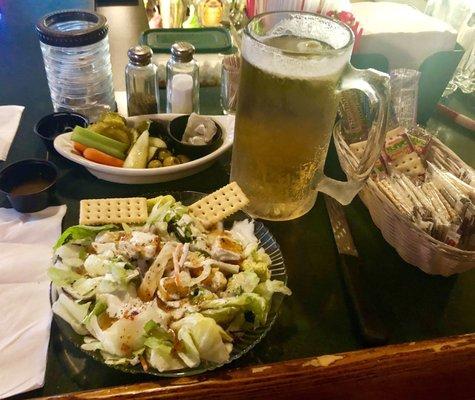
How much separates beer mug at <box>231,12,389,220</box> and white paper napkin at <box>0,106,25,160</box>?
1.71 ft

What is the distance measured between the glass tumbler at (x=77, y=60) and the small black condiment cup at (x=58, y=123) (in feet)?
0.32

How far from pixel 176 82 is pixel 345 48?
1.62ft

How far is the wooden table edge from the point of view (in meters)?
0.61

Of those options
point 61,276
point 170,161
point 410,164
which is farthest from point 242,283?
point 410,164

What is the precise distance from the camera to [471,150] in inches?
45.6

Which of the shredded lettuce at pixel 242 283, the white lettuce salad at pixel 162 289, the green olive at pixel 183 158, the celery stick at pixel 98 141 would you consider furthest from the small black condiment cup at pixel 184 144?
the shredded lettuce at pixel 242 283

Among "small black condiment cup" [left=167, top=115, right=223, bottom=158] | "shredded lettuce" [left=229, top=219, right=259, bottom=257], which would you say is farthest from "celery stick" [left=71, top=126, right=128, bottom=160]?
"shredded lettuce" [left=229, top=219, right=259, bottom=257]

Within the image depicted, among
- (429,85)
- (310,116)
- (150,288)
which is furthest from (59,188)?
(429,85)

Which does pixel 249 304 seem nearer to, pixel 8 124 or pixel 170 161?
pixel 170 161

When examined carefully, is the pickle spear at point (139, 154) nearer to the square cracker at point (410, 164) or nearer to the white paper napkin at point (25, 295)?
the white paper napkin at point (25, 295)

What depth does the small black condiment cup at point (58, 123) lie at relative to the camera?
40.8 inches

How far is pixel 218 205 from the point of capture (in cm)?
81

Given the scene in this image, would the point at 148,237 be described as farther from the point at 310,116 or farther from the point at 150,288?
the point at 310,116

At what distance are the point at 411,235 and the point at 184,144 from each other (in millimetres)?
478
